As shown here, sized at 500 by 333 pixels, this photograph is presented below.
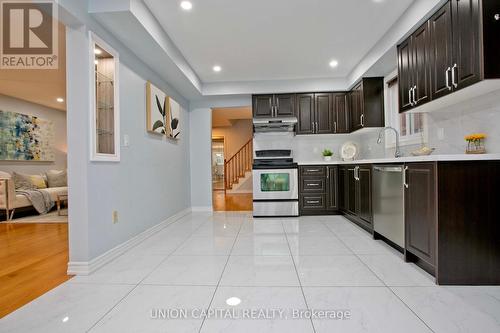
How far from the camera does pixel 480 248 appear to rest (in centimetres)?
180

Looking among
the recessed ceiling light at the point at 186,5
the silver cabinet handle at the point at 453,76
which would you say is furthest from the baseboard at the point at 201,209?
the silver cabinet handle at the point at 453,76

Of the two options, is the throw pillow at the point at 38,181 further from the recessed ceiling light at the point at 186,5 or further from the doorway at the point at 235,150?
the recessed ceiling light at the point at 186,5

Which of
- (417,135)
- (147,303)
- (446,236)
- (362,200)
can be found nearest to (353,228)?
(362,200)

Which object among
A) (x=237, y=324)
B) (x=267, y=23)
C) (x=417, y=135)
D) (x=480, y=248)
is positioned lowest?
(x=237, y=324)

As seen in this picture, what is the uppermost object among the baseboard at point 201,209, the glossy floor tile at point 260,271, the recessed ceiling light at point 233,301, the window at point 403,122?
the window at point 403,122

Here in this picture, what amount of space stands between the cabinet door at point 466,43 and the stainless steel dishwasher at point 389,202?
0.84 m

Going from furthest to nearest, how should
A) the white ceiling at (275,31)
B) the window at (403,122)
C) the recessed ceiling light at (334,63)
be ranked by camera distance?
the recessed ceiling light at (334,63), the window at (403,122), the white ceiling at (275,31)

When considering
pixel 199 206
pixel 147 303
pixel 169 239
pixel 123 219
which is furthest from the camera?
pixel 199 206

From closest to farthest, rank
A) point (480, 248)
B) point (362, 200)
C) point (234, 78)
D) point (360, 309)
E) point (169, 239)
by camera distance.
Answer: point (360, 309) < point (480, 248) < point (169, 239) < point (362, 200) < point (234, 78)

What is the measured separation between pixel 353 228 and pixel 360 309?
2.17 meters

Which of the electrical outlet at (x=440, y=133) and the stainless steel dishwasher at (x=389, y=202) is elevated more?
the electrical outlet at (x=440, y=133)

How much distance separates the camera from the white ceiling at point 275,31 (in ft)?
8.43

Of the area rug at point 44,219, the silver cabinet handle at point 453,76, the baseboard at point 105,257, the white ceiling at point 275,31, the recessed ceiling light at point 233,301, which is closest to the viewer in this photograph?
the recessed ceiling light at point 233,301

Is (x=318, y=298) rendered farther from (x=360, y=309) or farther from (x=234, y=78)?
(x=234, y=78)
